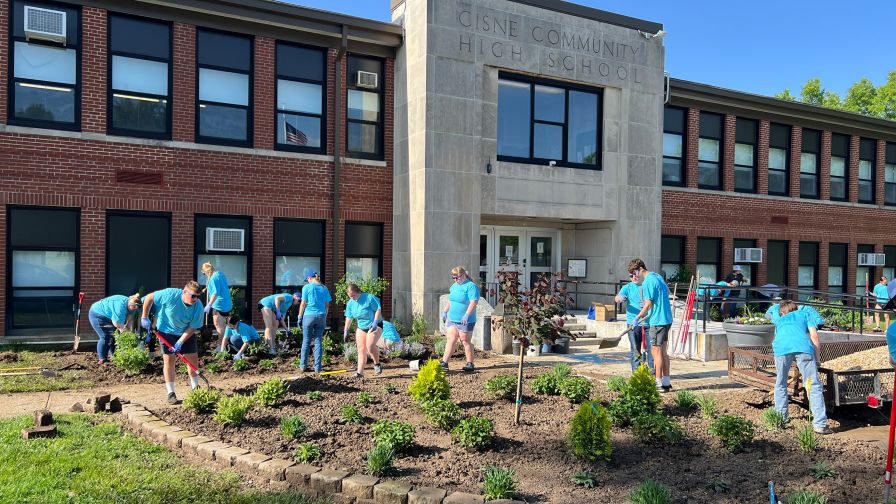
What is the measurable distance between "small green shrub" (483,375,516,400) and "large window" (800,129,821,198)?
17.8 metres

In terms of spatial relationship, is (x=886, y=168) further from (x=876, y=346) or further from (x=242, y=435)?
(x=242, y=435)

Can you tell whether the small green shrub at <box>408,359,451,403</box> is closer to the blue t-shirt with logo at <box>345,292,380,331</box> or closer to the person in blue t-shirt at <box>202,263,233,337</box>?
the blue t-shirt with logo at <box>345,292,380,331</box>

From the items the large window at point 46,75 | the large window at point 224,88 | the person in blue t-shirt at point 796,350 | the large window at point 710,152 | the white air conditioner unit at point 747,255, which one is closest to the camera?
the person in blue t-shirt at point 796,350

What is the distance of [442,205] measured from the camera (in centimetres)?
1452

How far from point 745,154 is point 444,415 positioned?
17.6 m

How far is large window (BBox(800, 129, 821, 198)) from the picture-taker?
21.8 m

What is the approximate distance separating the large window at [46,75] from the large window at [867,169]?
24.4 m

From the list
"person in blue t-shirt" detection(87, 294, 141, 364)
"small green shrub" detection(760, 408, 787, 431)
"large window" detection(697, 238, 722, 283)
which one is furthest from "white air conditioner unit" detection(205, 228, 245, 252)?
"large window" detection(697, 238, 722, 283)

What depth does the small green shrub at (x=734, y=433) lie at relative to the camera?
6.12m

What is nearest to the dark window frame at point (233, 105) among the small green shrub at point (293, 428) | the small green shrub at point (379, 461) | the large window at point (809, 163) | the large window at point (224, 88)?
the large window at point (224, 88)

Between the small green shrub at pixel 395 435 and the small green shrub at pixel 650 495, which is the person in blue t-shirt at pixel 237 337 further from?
the small green shrub at pixel 650 495

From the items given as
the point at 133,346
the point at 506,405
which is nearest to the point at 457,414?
the point at 506,405

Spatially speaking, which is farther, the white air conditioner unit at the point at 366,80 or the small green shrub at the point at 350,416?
the white air conditioner unit at the point at 366,80

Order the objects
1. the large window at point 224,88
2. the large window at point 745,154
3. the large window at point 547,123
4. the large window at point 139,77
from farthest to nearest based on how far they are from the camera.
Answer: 1. the large window at point 745,154
2. the large window at point 547,123
3. the large window at point 224,88
4. the large window at point 139,77
